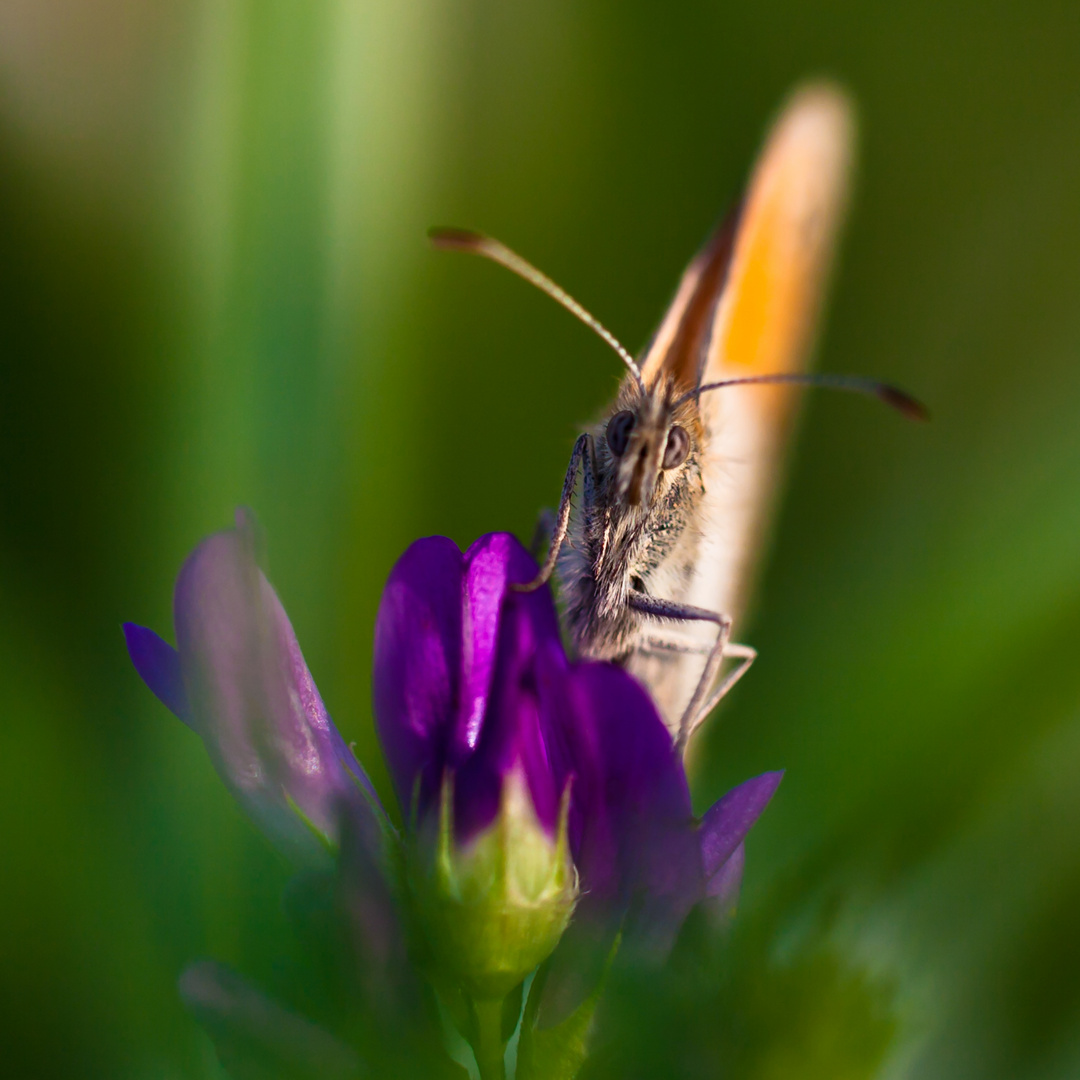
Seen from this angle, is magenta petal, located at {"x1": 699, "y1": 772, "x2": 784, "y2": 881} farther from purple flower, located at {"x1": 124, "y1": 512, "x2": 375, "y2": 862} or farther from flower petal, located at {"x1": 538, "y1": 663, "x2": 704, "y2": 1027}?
purple flower, located at {"x1": 124, "y1": 512, "x2": 375, "y2": 862}

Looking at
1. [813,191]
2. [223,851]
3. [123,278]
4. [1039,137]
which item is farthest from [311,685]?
[1039,137]

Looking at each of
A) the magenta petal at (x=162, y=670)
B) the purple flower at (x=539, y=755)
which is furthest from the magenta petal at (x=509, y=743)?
the magenta petal at (x=162, y=670)

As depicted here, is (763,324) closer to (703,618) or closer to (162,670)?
(703,618)

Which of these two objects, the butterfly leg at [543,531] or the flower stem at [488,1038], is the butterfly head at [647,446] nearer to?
the butterfly leg at [543,531]

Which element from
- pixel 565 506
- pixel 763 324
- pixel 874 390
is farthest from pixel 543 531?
pixel 763 324

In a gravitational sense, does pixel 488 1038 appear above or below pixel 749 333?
below

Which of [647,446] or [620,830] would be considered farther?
[647,446]

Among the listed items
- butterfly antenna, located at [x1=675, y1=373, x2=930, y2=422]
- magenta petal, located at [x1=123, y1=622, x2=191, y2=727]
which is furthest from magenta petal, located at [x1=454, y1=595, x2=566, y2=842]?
butterfly antenna, located at [x1=675, y1=373, x2=930, y2=422]

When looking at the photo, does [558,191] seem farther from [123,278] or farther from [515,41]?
[123,278]
